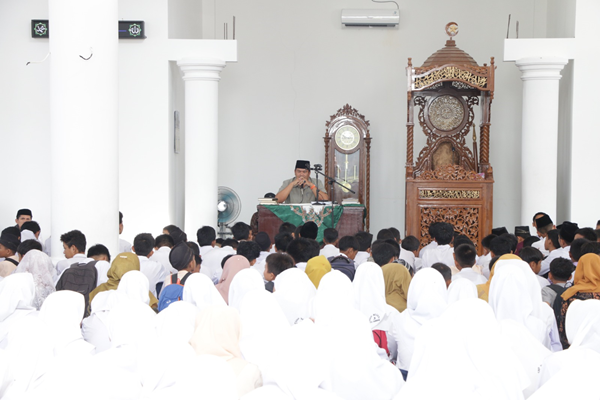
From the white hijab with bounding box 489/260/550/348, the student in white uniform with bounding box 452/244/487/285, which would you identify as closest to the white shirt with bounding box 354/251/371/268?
the student in white uniform with bounding box 452/244/487/285

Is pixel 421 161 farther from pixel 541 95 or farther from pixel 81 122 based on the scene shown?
pixel 81 122

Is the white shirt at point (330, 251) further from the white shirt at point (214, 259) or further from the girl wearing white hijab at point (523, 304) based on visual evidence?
the girl wearing white hijab at point (523, 304)

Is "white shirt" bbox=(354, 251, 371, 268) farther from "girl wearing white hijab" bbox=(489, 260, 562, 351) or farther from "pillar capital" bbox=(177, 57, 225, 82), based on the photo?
"pillar capital" bbox=(177, 57, 225, 82)

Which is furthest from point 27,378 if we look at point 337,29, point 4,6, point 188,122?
point 337,29

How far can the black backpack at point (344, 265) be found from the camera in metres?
4.63

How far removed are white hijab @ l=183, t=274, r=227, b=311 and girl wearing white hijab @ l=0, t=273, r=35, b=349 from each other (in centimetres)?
87

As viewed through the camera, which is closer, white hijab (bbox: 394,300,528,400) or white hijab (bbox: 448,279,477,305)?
white hijab (bbox: 394,300,528,400)

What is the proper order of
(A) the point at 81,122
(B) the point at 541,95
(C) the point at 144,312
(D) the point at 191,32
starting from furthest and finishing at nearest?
(D) the point at 191,32 → (B) the point at 541,95 → (A) the point at 81,122 → (C) the point at 144,312

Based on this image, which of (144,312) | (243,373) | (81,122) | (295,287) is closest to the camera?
(243,373)

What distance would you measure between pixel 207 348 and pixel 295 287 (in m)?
1.27

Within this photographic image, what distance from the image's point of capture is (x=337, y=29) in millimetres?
10203

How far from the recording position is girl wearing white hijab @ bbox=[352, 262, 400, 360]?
381 centimetres

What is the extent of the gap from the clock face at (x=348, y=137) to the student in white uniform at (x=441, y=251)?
3830mm

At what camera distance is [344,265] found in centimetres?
473
